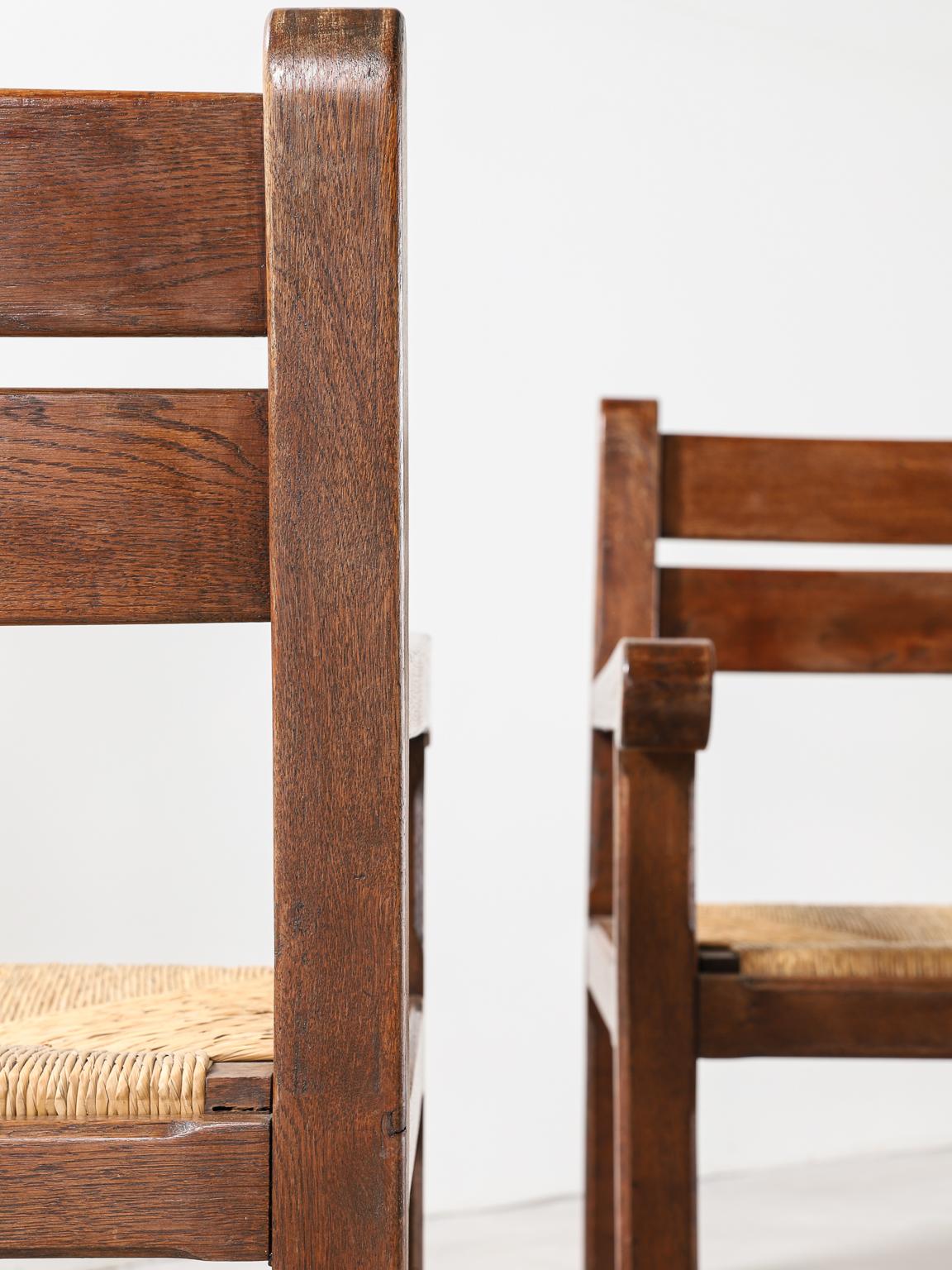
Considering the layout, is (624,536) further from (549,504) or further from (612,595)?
(549,504)

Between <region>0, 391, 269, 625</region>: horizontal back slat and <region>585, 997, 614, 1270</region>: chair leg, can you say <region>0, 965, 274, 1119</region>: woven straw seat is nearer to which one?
<region>0, 391, 269, 625</region>: horizontal back slat

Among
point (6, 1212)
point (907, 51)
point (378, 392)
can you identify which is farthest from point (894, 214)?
point (6, 1212)

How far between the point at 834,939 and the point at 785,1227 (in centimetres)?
69

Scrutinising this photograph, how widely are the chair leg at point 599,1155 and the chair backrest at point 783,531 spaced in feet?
1.08

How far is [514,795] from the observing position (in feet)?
5.27

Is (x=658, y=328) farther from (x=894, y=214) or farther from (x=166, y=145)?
(x=166, y=145)

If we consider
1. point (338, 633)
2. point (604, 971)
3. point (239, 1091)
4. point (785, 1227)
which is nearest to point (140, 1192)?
point (239, 1091)

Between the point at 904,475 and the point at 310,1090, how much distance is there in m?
0.88

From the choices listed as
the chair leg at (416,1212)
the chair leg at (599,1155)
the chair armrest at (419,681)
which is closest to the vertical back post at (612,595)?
the chair leg at (599,1155)

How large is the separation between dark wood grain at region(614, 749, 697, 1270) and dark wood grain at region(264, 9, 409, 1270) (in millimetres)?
373

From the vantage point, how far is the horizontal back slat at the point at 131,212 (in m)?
0.42

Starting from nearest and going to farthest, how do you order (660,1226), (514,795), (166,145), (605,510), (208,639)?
1. (166,145)
2. (660,1226)
3. (605,510)
4. (208,639)
5. (514,795)

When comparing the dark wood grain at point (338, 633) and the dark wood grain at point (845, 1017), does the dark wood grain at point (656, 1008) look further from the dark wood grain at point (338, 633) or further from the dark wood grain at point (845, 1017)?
the dark wood grain at point (338, 633)

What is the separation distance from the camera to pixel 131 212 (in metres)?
0.43
